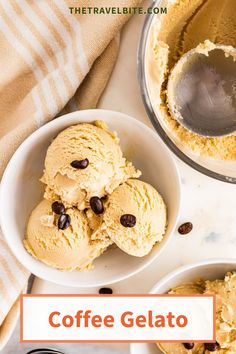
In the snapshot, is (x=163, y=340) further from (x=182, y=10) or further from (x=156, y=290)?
(x=182, y=10)

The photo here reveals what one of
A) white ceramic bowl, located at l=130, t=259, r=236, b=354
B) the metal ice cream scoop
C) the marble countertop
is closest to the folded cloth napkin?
the marble countertop

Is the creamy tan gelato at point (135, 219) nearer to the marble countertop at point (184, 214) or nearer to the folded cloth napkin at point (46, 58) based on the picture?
the marble countertop at point (184, 214)

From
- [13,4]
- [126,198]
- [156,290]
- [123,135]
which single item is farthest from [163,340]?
[13,4]

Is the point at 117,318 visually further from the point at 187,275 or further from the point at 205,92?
the point at 205,92

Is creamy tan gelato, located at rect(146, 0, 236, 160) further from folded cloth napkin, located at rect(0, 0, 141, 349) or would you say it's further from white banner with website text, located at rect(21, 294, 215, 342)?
white banner with website text, located at rect(21, 294, 215, 342)

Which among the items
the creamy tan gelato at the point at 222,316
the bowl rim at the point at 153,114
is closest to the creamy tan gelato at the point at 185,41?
the bowl rim at the point at 153,114
